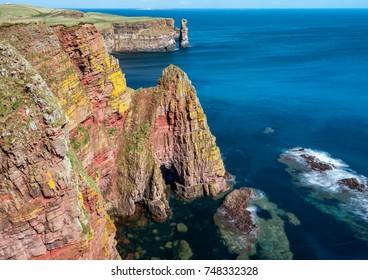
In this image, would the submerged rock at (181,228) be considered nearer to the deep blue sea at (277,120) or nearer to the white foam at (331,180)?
the deep blue sea at (277,120)

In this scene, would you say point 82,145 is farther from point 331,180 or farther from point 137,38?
point 137,38

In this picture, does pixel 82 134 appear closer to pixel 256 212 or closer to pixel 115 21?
pixel 256 212

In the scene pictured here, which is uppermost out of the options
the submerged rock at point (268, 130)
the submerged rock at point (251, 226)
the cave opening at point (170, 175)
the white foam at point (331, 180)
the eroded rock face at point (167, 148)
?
the eroded rock face at point (167, 148)

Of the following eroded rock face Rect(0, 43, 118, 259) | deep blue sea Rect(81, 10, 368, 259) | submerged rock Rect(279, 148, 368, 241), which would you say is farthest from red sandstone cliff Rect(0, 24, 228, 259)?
submerged rock Rect(279, 148, 368, 241)

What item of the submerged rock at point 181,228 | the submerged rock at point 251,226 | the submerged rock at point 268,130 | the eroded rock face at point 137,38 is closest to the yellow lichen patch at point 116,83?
the submerged rock at point 181,228

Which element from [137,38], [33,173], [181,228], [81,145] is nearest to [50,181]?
[33,173]

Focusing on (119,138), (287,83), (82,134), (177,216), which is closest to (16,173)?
(82,134)
